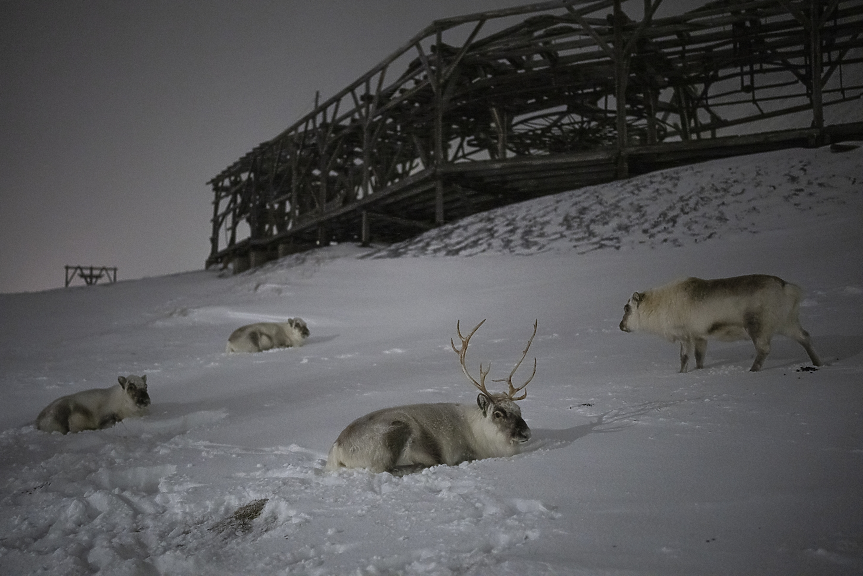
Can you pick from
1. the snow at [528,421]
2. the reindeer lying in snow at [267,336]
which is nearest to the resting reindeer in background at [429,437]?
the snow at [528,421]

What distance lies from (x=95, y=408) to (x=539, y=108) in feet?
56.5

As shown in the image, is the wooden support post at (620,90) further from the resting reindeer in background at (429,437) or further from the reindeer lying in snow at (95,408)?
the reindeer lying in snow at (95,408)

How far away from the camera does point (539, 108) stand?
1995 cm

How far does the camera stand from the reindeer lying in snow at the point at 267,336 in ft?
31.1

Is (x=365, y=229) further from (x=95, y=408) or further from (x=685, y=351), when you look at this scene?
(x=685, y=351)

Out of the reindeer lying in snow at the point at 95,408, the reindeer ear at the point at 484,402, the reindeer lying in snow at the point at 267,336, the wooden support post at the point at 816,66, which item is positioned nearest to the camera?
the reindeer ear at the point at 484,402

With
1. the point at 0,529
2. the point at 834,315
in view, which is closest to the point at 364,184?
the point at 834,315

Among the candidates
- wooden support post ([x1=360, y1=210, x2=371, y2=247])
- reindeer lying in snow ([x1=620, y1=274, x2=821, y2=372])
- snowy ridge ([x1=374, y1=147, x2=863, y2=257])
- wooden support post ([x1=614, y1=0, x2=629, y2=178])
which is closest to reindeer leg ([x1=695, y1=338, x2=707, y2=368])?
reindeer lying in snow ([x1=620, y1=274, x2=821, y2=372])

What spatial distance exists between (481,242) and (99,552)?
417 inches

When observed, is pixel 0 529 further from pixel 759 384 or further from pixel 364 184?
pixel 364 184

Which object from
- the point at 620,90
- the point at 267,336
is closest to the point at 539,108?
the point at 620,90

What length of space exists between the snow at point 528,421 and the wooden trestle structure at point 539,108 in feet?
12.3

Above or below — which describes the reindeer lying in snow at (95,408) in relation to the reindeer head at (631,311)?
below

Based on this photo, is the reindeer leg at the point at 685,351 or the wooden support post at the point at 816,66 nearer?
the reindeer leg at the point at 685,351
